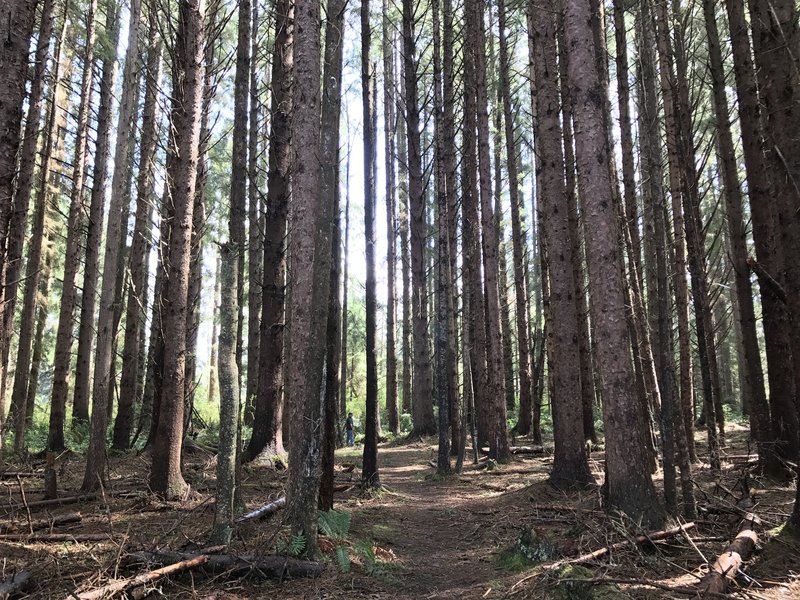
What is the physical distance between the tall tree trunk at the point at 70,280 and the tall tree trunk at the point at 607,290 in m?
11.1

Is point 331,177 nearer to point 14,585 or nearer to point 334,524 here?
point 334,524

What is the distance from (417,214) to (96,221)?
6.87 meters

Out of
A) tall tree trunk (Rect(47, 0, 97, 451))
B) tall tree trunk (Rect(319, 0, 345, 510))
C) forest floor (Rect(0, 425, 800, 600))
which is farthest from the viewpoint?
tall tree trunk (Rect(47, 0, 97, 451))

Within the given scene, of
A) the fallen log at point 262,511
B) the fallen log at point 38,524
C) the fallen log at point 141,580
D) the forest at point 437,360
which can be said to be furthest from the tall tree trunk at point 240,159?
the fallen log at point 38,524

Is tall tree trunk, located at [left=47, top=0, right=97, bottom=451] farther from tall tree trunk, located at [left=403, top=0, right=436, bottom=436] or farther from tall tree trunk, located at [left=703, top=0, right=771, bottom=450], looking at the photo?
tall tree trunk, located at [left=703, top=0, right=771, bottom=450]

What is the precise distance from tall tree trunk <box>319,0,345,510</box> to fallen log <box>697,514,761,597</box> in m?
3.69

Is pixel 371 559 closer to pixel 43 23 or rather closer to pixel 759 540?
pixel 759 540

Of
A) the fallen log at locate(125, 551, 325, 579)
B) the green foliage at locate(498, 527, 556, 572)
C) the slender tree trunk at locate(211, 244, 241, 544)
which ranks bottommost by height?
the green foliage at locate(498, 527, 556, 572)

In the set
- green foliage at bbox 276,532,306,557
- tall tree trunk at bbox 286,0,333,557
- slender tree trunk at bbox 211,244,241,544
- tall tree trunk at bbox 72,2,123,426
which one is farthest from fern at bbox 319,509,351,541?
tall tree trunk at bbox 72,2,123,426

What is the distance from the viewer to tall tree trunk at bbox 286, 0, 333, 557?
4855 millimetres

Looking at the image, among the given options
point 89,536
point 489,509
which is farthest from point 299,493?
point 489,509

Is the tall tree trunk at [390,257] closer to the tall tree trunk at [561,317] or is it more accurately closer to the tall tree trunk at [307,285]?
the tall tree trunk at [561,317]

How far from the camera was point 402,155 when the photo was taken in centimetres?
2469

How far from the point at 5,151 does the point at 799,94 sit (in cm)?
770
